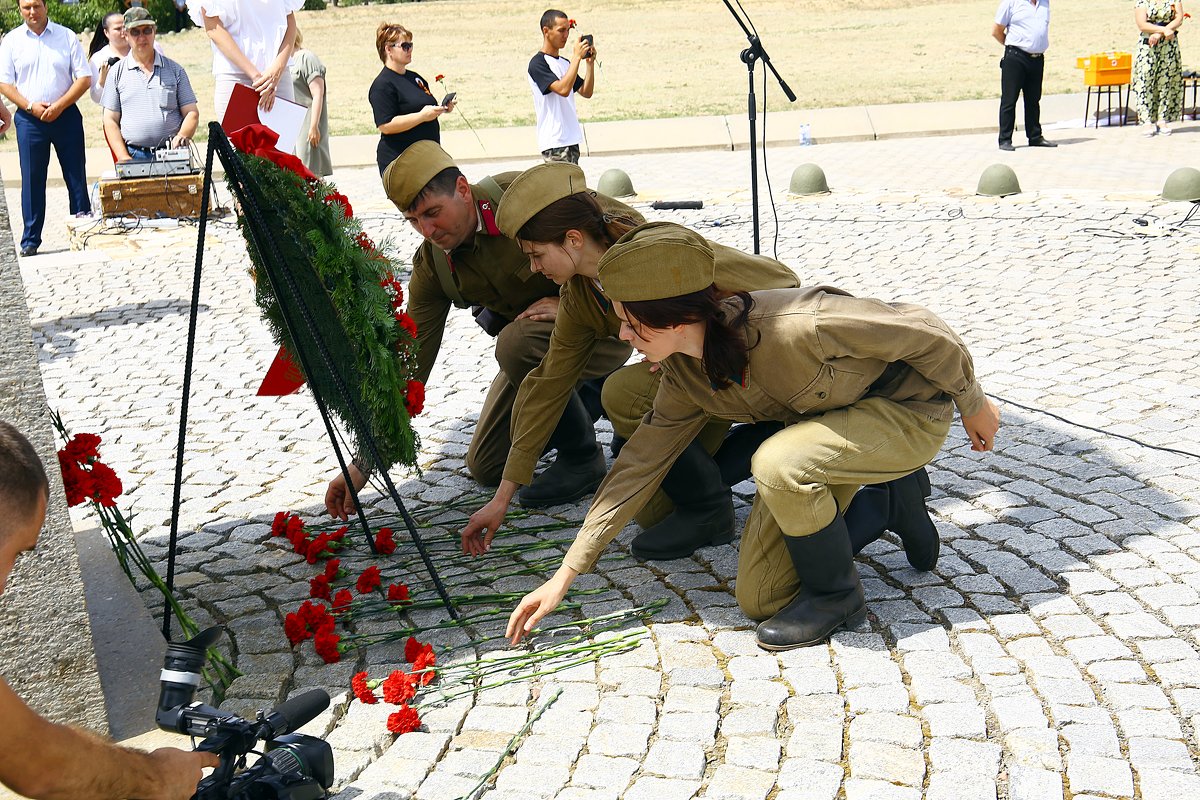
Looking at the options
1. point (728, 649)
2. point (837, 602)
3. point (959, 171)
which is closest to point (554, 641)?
point (728, 649)

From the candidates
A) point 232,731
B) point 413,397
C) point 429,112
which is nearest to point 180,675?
point 232,731

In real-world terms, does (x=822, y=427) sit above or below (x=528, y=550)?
above

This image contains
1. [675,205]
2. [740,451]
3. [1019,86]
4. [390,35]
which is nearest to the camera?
[740,451]

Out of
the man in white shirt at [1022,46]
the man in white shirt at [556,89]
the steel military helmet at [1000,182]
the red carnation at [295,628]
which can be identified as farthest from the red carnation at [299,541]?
the man in white shirt at [1022,46]

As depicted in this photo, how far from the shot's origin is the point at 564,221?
4145 mm

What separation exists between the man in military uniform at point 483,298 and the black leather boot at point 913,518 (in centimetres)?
138

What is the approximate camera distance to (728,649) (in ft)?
12.5

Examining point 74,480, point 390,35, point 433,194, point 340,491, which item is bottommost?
point 340,491

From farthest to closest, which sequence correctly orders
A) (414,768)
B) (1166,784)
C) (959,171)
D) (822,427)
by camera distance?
(959,171), (822,427), (414,768), (1166,784)

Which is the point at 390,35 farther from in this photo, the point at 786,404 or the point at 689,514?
the point at 786,404

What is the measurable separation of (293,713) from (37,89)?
1012cm

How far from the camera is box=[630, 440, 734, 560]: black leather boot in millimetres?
4504

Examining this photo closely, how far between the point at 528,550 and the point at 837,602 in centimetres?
127

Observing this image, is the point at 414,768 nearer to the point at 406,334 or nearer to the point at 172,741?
the point at 172,741
